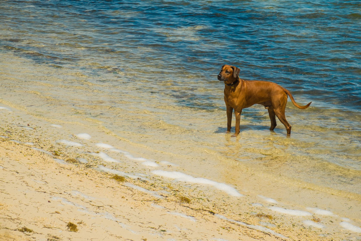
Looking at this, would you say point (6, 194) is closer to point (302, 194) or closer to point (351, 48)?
point (302, 194)

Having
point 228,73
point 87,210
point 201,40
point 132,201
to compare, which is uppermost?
point 228,73

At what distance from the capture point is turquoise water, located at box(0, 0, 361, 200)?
7.04m

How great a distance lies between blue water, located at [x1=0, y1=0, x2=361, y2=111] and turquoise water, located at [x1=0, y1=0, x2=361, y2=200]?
43mm

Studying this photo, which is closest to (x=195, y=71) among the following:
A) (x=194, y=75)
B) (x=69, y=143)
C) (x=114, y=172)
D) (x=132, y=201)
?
(x=194, y=75)

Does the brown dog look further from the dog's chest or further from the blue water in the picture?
the blue water

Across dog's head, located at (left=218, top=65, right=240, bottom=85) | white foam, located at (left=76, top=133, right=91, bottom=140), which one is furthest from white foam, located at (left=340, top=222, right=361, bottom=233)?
white foam, located at (left=76, top=133, right=91, bottom=140)

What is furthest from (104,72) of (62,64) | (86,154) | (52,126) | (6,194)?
(6,194)

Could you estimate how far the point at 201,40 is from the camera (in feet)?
51.1

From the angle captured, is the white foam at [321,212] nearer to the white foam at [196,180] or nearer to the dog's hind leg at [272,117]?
the white foam at [196,180]

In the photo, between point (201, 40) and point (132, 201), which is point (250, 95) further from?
point (201, 40)

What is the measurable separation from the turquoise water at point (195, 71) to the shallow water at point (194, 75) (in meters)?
0.03

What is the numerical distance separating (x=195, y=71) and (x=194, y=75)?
413mm

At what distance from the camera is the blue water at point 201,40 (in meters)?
11.5

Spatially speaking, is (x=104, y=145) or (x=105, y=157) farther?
(x=104, y=145)
